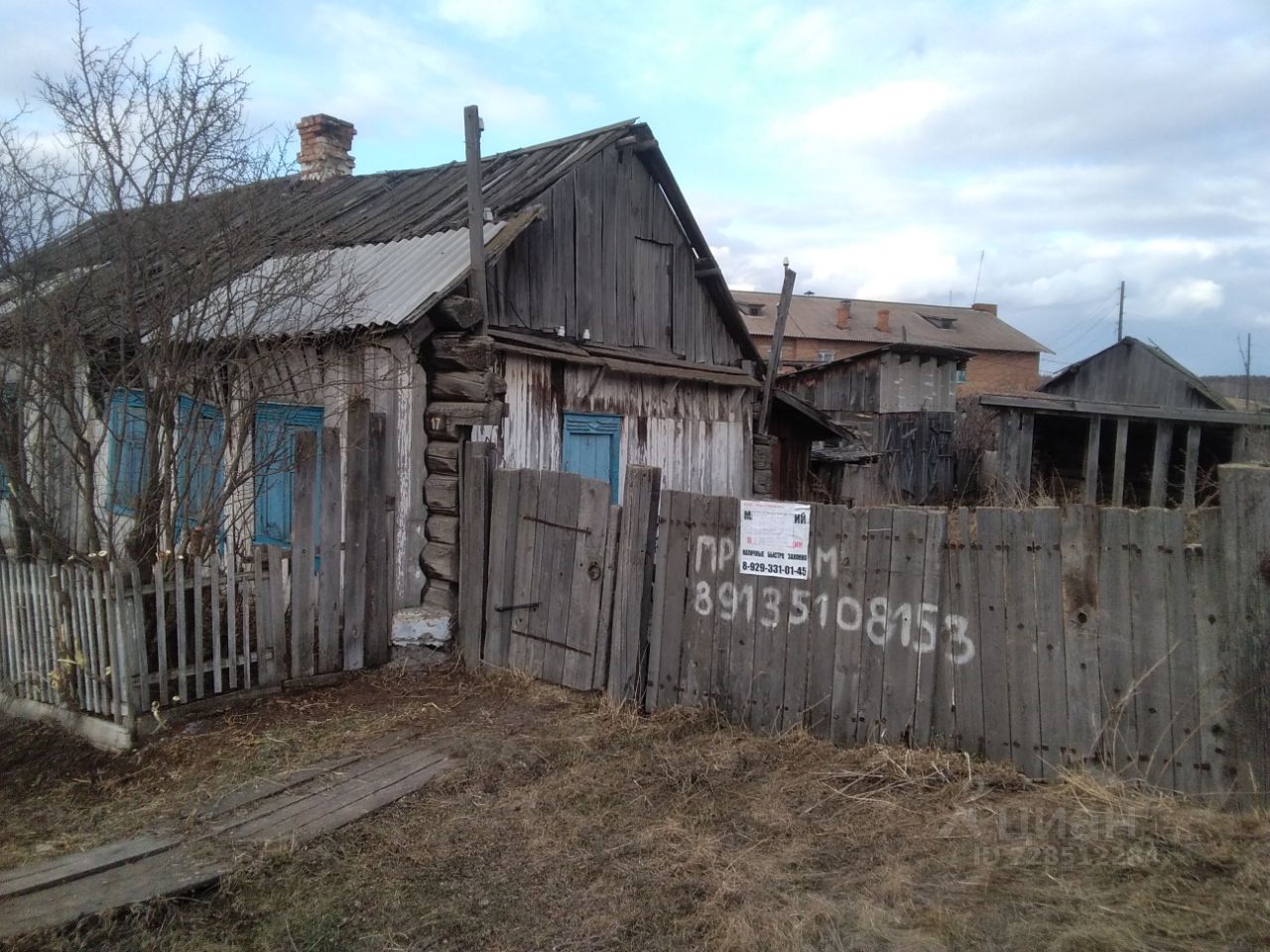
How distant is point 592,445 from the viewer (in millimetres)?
9930

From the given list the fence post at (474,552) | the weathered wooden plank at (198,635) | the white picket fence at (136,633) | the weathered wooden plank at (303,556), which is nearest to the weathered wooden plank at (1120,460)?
the fence post at (474,552)

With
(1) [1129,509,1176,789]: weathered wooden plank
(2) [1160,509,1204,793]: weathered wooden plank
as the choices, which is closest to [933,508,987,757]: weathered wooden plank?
(1) [1129,509,1176,789]: weathered wooden plank

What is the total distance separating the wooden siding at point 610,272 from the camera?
9.00 m

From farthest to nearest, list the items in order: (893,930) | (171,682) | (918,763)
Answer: (171,682) → (918,763) → (893,930)

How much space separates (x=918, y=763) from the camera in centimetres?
479

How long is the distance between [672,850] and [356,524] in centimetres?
372

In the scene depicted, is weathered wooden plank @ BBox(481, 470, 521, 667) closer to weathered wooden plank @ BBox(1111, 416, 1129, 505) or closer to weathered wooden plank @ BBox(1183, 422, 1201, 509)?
weathered wooden plank @ BBox(1183, 422, 1201, 509)

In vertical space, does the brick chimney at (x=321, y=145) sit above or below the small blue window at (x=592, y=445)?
above

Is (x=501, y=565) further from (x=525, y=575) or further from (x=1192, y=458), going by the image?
(x=1192, y=458)

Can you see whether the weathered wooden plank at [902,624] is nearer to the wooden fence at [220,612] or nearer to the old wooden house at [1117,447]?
the wooden fence at [220,612]

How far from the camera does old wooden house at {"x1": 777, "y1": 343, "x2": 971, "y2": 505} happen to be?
2010cm

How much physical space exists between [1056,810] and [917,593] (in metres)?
1.25

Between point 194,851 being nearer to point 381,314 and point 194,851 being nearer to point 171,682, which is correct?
Answer: point 171,682

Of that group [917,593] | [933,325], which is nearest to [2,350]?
[917,593]
